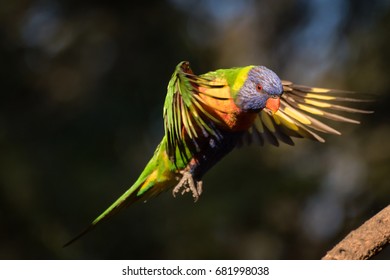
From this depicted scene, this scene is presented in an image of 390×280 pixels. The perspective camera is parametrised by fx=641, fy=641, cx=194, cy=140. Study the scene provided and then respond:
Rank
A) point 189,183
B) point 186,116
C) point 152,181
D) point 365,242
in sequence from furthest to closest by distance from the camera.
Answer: point 152,181
point 189,183
point 186,116
point 365,242

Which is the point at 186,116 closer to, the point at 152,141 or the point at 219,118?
the point at 219,118

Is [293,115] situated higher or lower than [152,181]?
higher

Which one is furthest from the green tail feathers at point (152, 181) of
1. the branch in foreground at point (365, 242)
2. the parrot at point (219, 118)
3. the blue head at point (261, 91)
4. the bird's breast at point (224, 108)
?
the branch in foreground at point (365, 242)

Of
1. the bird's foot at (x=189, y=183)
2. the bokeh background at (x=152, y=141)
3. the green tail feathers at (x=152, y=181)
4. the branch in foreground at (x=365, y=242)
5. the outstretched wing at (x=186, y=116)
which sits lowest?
the branch in foreground at (x=365, y=242)

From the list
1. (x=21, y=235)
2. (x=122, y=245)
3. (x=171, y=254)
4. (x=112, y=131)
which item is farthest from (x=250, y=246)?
(x=21, y=235)

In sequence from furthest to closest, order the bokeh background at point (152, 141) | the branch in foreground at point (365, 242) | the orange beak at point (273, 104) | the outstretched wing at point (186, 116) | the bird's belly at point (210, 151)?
the bokeh background at point (152, 141) → the bird's belly at point (210, 151) → the orange beak at point (273, 104) → the outstretched wing at point (186, 116) → the branch in foreground at point (365, 242)

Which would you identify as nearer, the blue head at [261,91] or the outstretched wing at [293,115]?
the blue head at [261,91]

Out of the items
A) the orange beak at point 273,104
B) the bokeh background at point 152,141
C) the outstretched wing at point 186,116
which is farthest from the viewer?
the bokeh background at point 152,141

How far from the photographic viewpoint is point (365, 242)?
1771 millimetres

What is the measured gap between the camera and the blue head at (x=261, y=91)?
7.14ft

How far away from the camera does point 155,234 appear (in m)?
4.82

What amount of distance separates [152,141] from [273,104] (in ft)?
8.77

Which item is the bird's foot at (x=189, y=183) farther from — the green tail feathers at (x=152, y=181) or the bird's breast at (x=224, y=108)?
the bird's breast at (x=224, y=108)

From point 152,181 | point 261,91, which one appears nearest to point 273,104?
point 261,91
